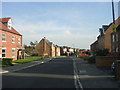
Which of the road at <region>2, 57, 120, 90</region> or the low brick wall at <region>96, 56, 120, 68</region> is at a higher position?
the low brick wall at <region>96, 56, 120, 68</region>

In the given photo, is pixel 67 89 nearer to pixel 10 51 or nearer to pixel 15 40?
pixel 10 51

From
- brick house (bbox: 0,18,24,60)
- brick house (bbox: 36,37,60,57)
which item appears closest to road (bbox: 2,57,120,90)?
brick house (bbox: 0,18,24,60)

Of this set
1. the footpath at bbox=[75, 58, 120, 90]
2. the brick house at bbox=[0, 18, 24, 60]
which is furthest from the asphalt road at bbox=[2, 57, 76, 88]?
the brick house at bbox=[0, 18, 24, 60]

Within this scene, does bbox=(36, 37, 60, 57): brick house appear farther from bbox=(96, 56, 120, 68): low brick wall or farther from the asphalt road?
the asphalt road

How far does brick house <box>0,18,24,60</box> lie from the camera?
3250 centimetres

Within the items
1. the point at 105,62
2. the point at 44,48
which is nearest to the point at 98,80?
the point at 105,62

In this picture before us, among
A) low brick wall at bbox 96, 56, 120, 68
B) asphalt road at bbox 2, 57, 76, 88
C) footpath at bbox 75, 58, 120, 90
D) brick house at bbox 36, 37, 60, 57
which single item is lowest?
footpath at bbox 75, 58, 120, 90

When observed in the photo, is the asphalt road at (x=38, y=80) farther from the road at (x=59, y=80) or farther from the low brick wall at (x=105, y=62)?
the low brick wall at (x=105, y=62)

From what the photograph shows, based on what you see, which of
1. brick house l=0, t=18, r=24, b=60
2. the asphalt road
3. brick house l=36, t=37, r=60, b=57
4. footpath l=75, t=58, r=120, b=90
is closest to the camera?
footpath l=75, t=58, r=120, b=90

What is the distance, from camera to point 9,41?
115 feet

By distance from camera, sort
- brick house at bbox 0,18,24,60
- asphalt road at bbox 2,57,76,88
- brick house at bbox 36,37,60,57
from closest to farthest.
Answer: asphalt road at bbox 2,57,76,88 < brick house at bbox 0,18,24,60 < brick house at bbox 36,37,60,57

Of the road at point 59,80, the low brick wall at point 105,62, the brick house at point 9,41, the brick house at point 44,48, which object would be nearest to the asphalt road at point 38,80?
the road at point 59,80

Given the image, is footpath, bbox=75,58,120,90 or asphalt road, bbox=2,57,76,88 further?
asphalt road, bbox=2,57,76,88

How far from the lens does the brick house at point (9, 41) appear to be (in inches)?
1280
